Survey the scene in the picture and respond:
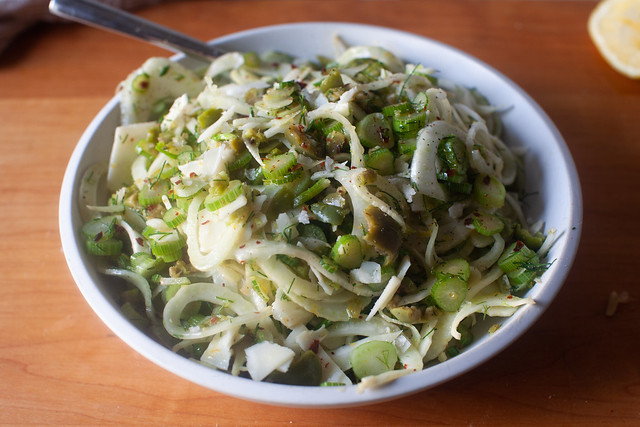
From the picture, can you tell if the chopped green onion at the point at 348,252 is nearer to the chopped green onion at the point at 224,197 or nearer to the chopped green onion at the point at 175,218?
the chopped green onion at the point at 224,197

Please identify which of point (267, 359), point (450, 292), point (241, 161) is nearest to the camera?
point (267, 359)

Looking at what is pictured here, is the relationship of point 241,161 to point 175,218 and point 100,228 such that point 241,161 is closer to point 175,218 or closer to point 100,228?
point 175,218

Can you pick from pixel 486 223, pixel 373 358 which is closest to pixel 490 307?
pixel 486 223

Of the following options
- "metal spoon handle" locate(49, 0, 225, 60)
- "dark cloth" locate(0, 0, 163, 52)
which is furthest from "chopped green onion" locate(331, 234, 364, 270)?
"dark cloth" locate(0, 0, 163, 52)

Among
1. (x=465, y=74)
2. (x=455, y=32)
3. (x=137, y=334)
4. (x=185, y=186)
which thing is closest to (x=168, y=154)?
(x=185, y=186)

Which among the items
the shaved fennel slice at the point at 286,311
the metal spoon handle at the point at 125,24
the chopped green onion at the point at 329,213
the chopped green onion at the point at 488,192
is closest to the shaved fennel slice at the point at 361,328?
the shaved fennel slice at the point at 286,311

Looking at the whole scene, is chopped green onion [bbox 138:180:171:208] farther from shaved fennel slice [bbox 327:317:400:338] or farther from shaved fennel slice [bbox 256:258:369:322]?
shaved fennel slice [bbox 327:317:400:338]
